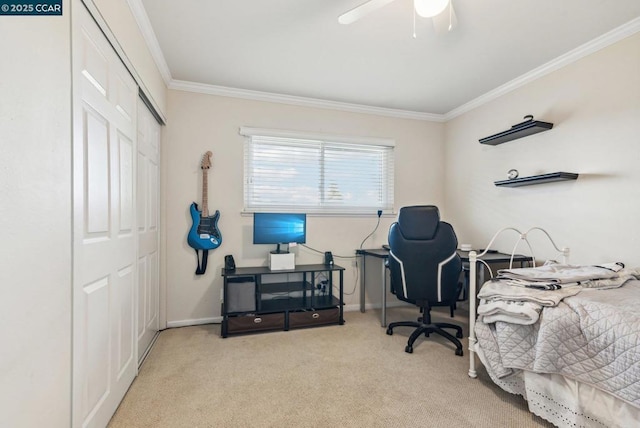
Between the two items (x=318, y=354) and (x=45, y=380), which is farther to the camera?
(x=318, y=354)

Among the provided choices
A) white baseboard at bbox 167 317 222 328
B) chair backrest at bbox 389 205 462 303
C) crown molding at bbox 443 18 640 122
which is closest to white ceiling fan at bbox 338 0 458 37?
chair backrest at bbox 389 205 462 303

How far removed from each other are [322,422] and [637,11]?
328 cm

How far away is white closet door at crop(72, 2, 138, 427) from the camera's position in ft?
4.03

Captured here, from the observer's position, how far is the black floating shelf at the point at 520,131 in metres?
2.65

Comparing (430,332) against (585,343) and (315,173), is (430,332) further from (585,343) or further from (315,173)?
(315,173)

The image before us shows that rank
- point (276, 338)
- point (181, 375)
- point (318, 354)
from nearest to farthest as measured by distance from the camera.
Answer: point (181, 375)
point (318, 354)
point (276, 338)

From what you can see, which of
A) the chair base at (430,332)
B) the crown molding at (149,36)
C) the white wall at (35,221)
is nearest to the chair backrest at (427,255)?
the chair base at (430,332)

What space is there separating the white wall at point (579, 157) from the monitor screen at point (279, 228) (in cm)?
210

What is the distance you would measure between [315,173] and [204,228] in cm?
138

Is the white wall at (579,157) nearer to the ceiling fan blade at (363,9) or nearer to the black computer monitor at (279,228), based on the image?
the ceiling fan blade at (363,9)

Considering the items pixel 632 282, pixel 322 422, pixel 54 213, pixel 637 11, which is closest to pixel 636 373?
pixel 632 282

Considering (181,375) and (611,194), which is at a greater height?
(611,194)

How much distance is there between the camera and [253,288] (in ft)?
9.37

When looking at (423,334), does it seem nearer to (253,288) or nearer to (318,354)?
(318,354)
